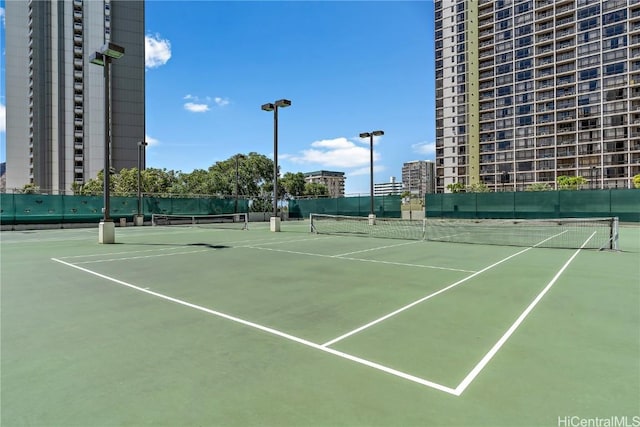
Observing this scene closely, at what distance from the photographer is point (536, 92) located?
89250mm

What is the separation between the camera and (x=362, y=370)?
3.77 metres

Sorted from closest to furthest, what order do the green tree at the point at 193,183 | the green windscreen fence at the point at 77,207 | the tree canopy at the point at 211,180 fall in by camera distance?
the green windscreen fence at the point at 77,207, the tree canopy at the point at 211,180, the green tree at the point at 193,183

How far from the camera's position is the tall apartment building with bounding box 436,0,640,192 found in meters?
78.5

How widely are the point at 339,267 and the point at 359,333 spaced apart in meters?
5.59

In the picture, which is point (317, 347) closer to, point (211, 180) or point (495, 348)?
point (495, 348)

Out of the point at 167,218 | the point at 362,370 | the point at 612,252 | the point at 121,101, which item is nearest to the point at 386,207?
the point at 167,218

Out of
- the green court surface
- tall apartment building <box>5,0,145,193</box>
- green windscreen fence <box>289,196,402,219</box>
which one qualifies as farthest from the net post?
tall apartment building <box>5,0,145,193</box>

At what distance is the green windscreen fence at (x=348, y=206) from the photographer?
41438 mm

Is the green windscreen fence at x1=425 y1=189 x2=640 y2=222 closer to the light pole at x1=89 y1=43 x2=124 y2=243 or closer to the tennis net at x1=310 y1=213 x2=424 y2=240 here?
the tennis net at x1=310 y1=213 x2=424 y2=240

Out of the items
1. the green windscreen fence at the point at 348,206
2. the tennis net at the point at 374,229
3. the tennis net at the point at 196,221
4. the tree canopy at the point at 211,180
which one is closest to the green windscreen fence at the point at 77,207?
the tennis net at the point at 196,221

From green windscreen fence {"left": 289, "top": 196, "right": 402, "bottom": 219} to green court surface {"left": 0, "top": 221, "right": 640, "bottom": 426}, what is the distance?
32.4 m

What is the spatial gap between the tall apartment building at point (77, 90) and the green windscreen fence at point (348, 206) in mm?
52219

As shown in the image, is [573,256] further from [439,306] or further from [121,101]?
[121,101]

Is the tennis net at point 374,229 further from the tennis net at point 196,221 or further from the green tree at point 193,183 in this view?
the green tree at point 193,183
